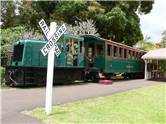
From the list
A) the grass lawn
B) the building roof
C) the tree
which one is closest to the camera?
the grass lawn

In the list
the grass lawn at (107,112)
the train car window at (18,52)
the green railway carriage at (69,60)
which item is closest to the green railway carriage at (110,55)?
the green railway carriage at (69,60)

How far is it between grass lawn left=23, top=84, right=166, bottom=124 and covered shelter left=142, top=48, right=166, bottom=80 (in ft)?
54.3

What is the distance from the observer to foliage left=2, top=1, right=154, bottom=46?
33594mm

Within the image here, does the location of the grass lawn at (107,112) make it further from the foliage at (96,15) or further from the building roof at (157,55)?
the foliage at (96,15)

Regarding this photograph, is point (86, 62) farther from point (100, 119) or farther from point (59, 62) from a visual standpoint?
point (100, 119)

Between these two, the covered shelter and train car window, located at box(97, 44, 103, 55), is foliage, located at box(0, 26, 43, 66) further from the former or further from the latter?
the covered shelter

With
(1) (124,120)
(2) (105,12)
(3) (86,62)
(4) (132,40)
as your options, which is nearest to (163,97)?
(1) (124,120)

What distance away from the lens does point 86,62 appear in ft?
77.1

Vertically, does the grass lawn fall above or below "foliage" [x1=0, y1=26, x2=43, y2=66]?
below

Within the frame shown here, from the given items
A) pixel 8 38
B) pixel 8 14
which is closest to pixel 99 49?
pixel 8 38

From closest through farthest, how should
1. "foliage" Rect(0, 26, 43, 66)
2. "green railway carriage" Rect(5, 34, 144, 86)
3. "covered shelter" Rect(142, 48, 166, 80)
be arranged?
1. "green railway carriage" Rect(5, 34, 144, 86)
2. "foliage" Rect(0, 26, 43, 66)
3. "covered shelter" Rect(142, 48, 166, 80)

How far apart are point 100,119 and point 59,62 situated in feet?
34.3

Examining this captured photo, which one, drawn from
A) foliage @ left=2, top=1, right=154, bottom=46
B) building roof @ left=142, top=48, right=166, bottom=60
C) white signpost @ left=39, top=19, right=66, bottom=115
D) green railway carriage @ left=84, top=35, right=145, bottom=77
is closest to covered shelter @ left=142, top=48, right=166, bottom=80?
building roof @ left=142, top=48, right=166, bottom=60

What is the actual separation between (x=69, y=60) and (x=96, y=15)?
46.9ft
